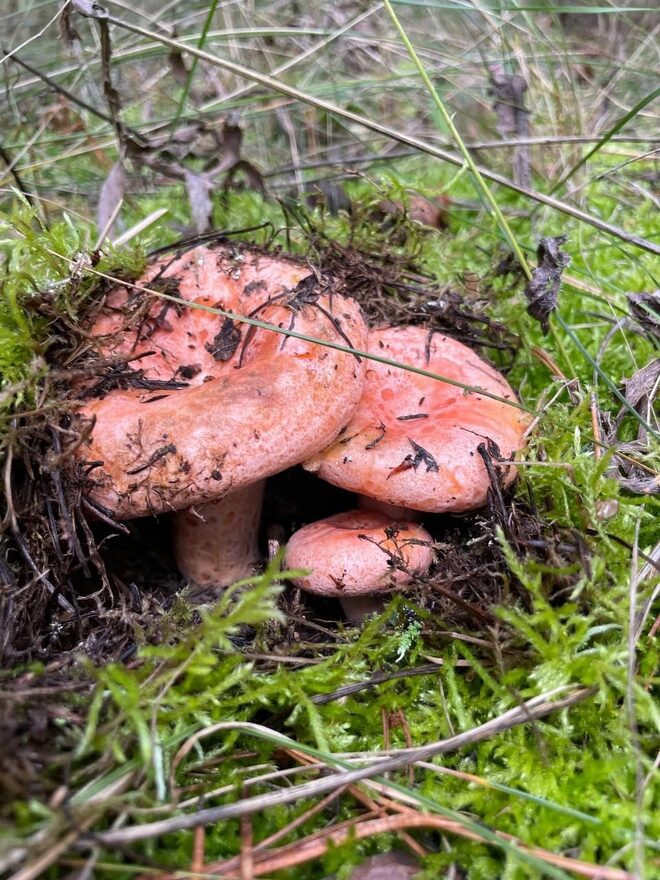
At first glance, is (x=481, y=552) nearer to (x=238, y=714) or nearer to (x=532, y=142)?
(x=238, y=714)

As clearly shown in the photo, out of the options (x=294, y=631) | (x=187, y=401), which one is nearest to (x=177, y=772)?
(x=294, y=631)

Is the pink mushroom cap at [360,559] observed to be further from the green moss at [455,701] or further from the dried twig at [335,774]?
the dried twig at [335,774]

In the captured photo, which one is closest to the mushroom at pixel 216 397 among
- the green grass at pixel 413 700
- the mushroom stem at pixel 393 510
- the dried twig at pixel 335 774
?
the green grass at pixel 413 700

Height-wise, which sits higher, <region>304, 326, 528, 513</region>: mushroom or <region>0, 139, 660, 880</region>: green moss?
<region>304, 326, 528, 513</region>: mushroom

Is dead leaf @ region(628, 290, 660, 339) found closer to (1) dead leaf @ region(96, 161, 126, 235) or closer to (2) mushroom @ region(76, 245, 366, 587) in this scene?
(2) mushroom @ region(76, 245, 366, 587)

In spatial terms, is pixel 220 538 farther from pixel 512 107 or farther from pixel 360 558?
pixel 512 107

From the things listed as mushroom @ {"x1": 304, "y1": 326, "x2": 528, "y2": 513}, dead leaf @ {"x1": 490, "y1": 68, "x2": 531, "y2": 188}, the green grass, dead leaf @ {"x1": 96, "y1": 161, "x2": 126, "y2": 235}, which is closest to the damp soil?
the green grass

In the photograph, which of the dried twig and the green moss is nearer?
the dried twig
